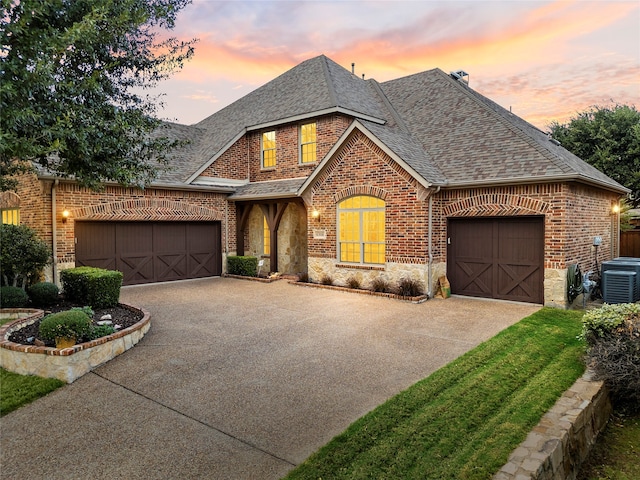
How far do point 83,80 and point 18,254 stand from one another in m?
5.52

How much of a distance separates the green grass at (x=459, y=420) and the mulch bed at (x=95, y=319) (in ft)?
16.6

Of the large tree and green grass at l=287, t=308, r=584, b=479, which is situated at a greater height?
the large tree

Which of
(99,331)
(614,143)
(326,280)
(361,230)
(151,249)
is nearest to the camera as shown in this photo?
(99,331)

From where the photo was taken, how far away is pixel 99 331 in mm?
6617

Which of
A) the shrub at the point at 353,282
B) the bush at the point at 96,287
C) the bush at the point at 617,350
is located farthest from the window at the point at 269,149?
the bush at the point at 617,350

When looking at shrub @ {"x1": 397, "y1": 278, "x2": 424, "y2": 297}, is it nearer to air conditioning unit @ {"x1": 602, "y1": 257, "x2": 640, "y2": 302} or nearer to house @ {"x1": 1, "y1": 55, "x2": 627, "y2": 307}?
house @ {"x1": 1, "y1": 55, "x2": 627, "y2": 307}

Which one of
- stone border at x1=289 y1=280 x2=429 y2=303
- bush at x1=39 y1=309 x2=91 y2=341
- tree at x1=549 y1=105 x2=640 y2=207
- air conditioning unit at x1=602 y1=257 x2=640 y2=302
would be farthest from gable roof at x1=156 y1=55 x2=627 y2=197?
tree at x1=549 y1=105 x2=640 y2=207

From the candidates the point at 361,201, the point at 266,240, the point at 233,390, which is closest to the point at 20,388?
the point at 233,390

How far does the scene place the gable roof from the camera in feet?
34.8

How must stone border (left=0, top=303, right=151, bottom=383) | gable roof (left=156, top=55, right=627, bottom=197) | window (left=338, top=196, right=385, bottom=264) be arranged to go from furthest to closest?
window (left=338, top=196, right=385, bottom=264), gable roof (left=156, top=55, right=627, bottom=197), stone border (left=0, top=303, right=151, bottom=383)

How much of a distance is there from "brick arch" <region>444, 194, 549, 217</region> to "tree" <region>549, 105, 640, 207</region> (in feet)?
53.8

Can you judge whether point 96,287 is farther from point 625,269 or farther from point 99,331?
point 625,269

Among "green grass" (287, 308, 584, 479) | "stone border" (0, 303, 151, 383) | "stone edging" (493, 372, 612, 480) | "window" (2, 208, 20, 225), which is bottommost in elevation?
"stone edging" (493, 372, 612, 480)

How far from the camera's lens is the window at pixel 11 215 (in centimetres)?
1275
